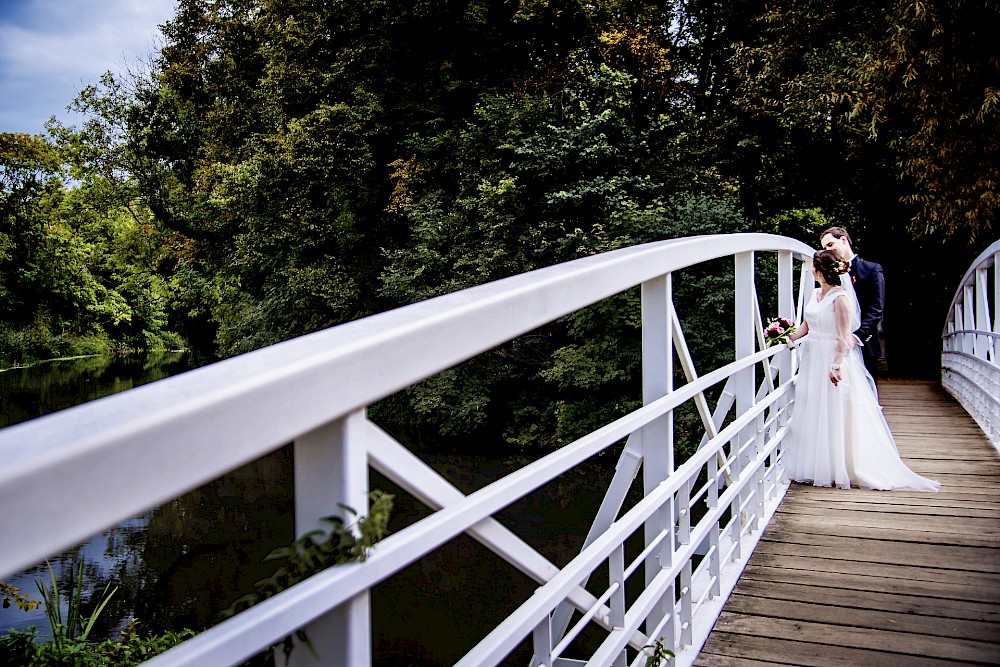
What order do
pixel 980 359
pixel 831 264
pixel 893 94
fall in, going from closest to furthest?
pixel 831 264, pixel 980 359, pixel 893 94

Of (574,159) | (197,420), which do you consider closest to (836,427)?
(197,420)

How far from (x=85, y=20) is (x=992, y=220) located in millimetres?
50946

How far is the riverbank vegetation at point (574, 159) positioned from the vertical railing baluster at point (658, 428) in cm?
1078

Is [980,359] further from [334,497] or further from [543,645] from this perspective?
[334,497]

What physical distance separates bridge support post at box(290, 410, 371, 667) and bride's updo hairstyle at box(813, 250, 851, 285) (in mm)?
4660

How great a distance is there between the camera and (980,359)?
7055 millimetres

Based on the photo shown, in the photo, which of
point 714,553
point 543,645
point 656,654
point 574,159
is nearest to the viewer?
point 543,645

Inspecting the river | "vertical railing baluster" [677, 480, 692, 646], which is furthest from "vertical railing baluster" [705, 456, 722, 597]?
the river

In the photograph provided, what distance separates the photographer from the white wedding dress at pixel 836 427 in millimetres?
4957

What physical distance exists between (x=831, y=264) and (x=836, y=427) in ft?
3.31

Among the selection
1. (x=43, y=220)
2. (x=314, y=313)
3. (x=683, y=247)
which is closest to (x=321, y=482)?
(x=683, y=247)

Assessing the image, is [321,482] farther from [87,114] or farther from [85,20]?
[85,20]

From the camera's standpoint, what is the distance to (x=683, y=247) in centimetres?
239

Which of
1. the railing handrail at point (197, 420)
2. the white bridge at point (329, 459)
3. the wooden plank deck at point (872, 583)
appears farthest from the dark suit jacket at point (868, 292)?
the railing handrail at point (197, 420)
